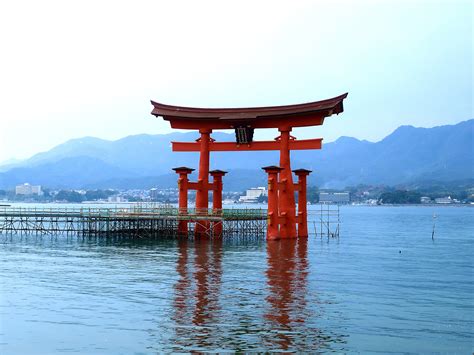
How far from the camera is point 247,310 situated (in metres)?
20.5

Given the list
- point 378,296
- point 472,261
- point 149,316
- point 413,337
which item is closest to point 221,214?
point 472,261

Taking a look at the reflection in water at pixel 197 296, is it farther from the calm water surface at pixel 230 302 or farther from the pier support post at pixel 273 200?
the pier support post at pixel 273 200

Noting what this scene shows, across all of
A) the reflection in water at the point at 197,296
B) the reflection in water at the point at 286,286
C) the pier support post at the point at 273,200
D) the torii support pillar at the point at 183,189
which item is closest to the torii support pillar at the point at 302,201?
the pier support post at the point at 273,200

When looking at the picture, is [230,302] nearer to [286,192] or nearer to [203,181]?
[286,192]

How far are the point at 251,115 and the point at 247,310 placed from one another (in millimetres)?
27428

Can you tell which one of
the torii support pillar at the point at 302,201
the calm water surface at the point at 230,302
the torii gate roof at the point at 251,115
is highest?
the torii gate roof at the point at 251,115

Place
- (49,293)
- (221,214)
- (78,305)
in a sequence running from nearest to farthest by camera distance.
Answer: (78,305) < (49,293) < (221,214)

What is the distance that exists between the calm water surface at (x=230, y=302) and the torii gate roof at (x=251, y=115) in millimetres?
10392

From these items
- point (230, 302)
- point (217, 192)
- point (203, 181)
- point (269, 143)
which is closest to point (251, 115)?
point (269, 143)

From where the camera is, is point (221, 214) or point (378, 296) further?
point (221, 214)

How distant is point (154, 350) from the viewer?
15914mm

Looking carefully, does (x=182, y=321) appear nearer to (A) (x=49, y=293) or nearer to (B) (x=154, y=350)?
(B) (x=154, y=350)

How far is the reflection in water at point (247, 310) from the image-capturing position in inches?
653

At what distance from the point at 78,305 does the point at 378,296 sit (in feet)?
38.4
